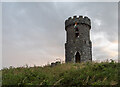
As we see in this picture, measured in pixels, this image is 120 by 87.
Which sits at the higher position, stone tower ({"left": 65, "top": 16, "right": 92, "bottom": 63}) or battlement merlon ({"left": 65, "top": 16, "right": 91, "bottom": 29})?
battlement merlon ({"left": 65, "top": 16, "right": 91, "bottom": 29})

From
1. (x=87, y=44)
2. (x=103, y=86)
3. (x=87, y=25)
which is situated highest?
(x=87, y=25)

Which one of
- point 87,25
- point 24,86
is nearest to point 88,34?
point 87,25

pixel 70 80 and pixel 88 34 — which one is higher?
pixel 88 34

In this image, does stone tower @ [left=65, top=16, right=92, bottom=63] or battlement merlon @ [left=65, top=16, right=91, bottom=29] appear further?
battlement merlon @ [left=65, top=16, right=91, bottom=29]

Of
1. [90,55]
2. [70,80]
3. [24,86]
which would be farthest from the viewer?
[90,55]

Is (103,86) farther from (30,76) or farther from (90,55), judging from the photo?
(90,55)

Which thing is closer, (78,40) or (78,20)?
(78,40)

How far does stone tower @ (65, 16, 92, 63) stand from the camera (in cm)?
2468

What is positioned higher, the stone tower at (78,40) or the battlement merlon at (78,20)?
the battlement merlon at (78,20)

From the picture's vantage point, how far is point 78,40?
2525 cm

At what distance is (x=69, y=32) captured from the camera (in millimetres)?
26375

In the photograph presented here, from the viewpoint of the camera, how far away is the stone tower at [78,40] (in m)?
24.7

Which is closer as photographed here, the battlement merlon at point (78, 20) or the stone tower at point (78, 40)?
the stone tower at point (78, 40)

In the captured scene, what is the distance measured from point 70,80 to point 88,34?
20.0m
